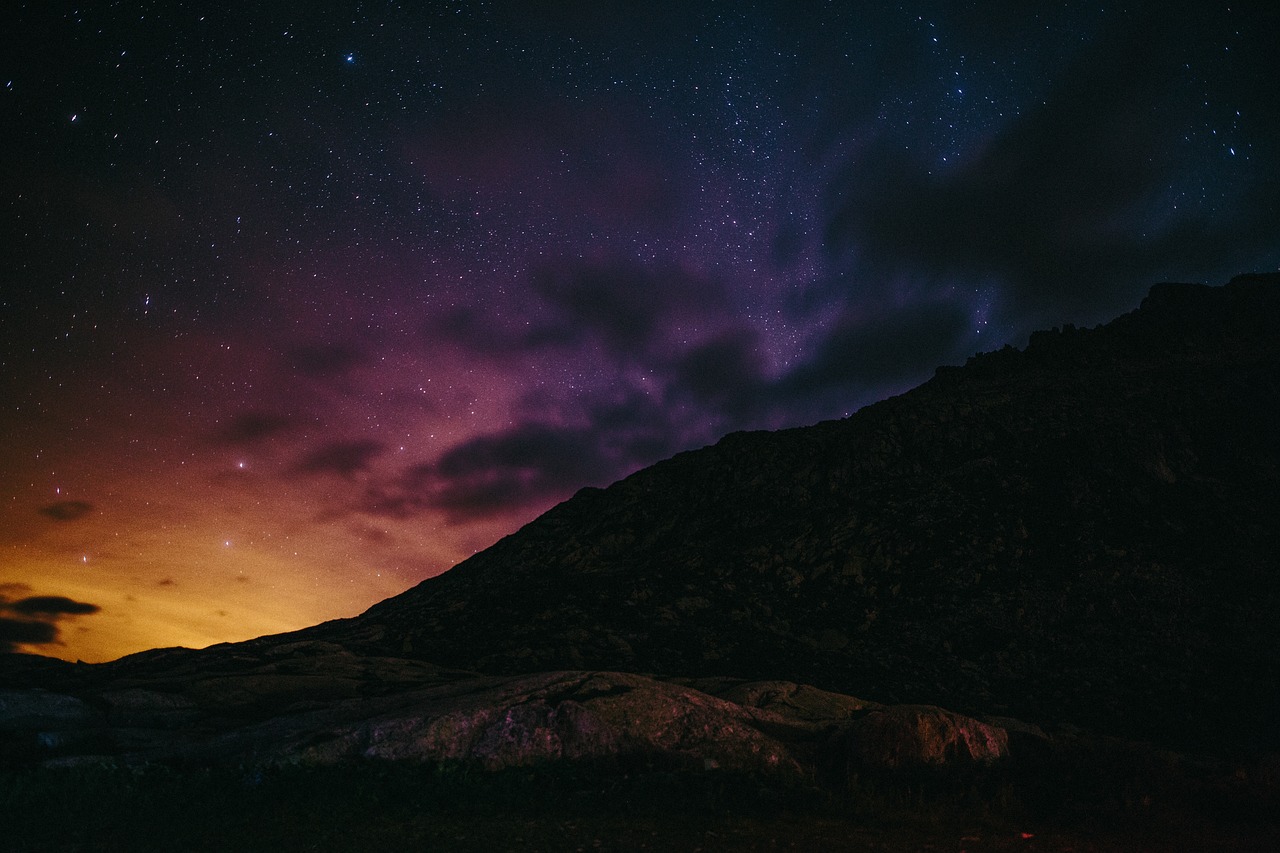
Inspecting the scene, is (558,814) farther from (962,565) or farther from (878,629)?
(962,565)

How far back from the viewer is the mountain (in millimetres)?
33406

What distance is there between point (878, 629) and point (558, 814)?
35984 millimetres

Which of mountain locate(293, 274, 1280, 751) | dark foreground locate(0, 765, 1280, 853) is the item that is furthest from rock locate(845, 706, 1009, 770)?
mountain locate(293, 274, 1280, 751)

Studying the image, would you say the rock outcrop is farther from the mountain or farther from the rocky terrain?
the mountain

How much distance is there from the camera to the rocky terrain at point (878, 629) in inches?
501

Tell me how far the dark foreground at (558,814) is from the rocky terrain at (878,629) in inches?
12.7

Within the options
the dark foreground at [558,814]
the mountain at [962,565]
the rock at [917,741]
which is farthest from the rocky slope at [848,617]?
→ the dark foreground at [558,814]

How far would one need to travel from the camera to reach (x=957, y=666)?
3572 centimetres

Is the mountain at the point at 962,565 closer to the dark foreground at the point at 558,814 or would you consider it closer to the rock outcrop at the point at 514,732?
the rock outcrop at the point at 514,732

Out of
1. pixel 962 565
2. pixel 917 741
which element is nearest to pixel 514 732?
pixel 917 741

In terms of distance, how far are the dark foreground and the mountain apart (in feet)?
78.6

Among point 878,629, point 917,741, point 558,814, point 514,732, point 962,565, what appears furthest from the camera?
point 962,565

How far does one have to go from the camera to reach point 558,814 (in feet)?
32.6

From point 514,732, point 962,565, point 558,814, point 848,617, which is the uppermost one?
point 962,565
